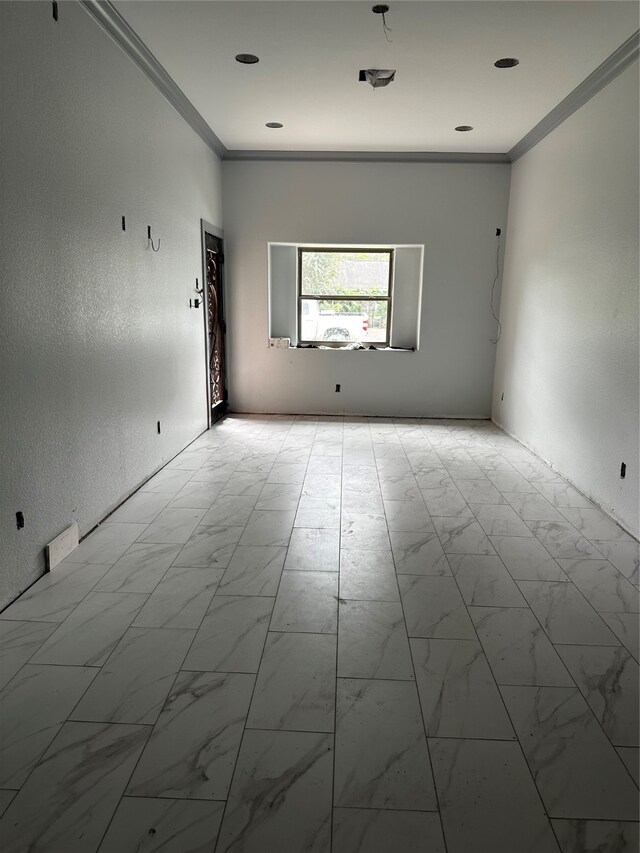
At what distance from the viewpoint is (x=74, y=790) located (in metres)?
1.47

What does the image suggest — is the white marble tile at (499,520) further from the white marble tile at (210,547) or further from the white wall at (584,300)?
the white marble tile at (210,547)

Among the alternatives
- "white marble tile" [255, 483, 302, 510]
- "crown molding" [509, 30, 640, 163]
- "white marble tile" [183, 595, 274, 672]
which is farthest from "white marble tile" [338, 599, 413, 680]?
"crown molding" [509, 30, 640, 163]

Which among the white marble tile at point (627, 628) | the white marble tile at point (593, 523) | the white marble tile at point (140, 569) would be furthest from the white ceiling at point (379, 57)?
the white marble tile at point (627, 628)

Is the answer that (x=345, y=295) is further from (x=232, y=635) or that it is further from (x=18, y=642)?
(x=18, y=642)

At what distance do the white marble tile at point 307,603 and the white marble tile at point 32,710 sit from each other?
75 cm

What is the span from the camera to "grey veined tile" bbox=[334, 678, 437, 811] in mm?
1473

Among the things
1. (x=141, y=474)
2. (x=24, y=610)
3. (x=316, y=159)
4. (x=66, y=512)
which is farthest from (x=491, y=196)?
(x=24, y=610)

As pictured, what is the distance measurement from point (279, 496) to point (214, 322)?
2964 millimetres

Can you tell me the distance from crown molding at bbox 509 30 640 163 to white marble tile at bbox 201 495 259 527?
3.57 meters

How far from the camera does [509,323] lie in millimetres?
5781

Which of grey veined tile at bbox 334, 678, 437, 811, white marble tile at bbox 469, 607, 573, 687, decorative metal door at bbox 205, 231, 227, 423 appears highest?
decorative metal door at bbox 205, 231, 227, 423

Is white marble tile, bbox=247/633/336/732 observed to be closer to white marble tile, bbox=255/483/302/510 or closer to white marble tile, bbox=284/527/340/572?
white marble tile, bbox=284/527/340/572

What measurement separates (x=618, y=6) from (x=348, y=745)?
371cm

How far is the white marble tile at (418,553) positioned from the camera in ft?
8.96
